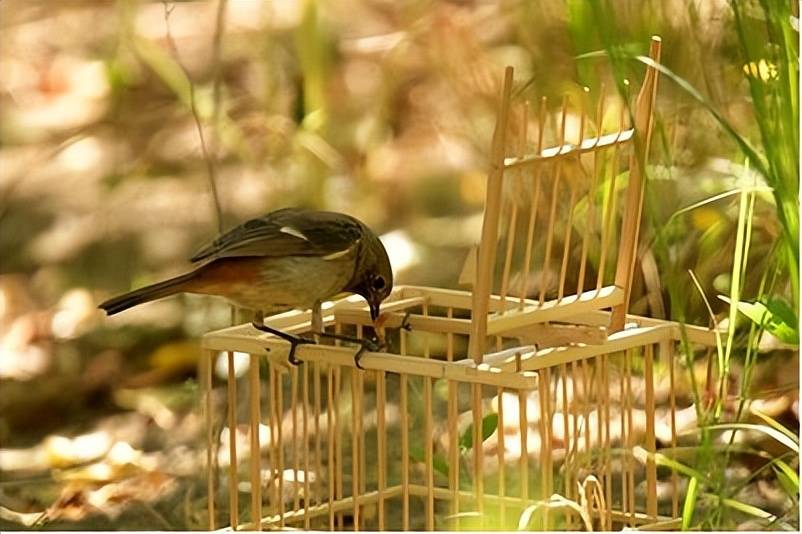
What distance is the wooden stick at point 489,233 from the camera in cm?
192

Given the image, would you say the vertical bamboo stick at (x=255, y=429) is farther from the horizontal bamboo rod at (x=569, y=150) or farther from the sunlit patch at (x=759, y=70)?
the sunlit patch at (x=759, y=70)

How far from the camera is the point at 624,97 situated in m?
1.87

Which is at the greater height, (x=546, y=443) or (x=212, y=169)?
(x=212, y=169)

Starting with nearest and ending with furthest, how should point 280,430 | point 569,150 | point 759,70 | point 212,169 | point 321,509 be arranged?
point 759,70, point 569,150, point 280,430, point 321,509, point 212,169

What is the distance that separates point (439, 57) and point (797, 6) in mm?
1543

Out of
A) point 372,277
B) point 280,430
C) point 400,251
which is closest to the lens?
point 280,430

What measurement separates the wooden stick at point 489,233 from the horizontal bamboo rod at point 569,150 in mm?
23

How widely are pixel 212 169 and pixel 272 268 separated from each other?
1.58m

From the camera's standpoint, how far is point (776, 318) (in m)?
2.09

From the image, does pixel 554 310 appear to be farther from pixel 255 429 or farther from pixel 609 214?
pixel 255 429

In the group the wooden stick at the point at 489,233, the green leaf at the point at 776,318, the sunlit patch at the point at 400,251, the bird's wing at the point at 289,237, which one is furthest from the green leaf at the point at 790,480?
the sunlit patch at the point at 400,251

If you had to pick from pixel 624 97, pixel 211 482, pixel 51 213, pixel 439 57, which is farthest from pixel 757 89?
pixel 51 213

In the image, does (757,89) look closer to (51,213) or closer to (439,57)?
(439,57)

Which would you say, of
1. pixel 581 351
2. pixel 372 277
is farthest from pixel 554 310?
pixel 372 277
